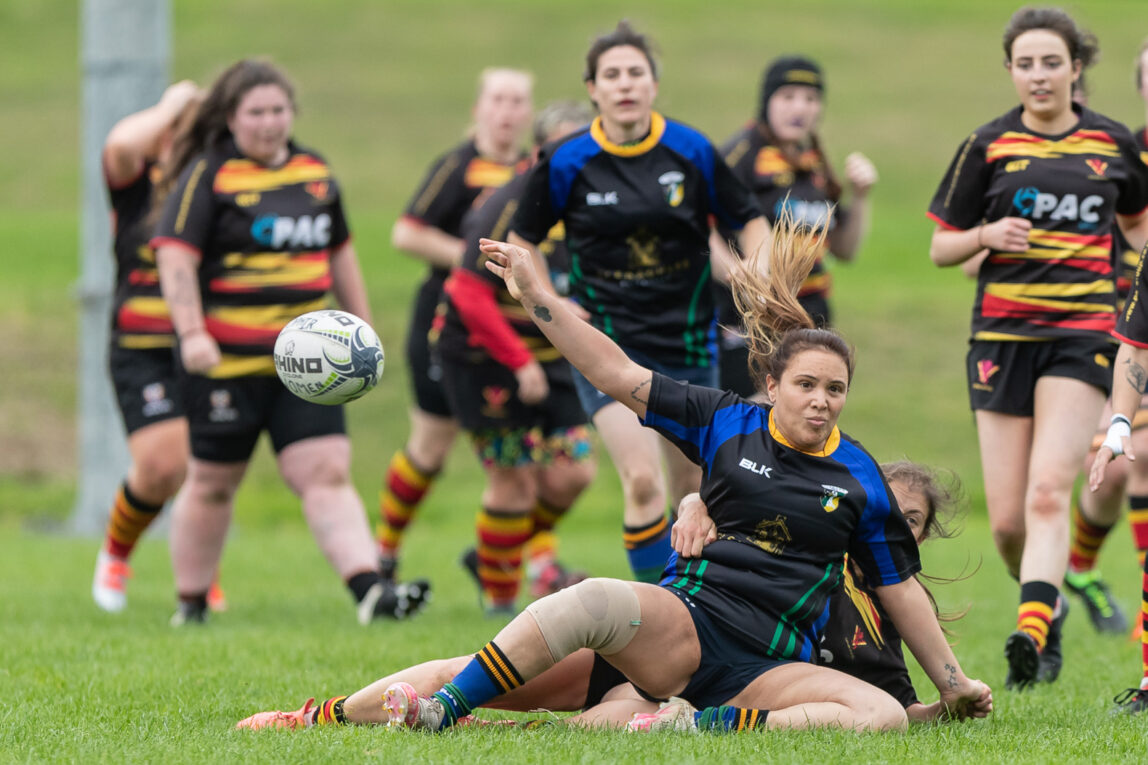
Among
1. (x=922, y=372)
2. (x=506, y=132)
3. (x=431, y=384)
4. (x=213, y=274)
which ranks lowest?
(x=922, y=372)

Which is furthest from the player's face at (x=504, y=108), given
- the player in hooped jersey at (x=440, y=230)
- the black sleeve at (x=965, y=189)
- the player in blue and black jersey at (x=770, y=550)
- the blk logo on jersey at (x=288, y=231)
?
the player in blue and black jersey at (x=770, y=550)

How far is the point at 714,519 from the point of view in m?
5.01

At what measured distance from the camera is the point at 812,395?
4836 mm

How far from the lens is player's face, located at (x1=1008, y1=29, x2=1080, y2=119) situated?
6379 mm

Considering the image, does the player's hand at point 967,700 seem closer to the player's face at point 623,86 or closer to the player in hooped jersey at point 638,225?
the player in hooped jersey at point 638,225

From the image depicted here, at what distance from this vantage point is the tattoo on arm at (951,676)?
4965 mm

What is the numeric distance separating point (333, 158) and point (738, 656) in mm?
30805

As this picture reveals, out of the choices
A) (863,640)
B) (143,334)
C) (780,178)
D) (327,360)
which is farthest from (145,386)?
(863,640)

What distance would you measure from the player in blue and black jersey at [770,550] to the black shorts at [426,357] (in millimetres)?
4518

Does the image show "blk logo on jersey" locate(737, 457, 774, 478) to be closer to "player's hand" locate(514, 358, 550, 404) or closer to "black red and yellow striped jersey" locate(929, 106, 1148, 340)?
"black red and yellow striped jersey" locate(929, 106, 1148, 340)

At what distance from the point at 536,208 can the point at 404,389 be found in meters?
12.0

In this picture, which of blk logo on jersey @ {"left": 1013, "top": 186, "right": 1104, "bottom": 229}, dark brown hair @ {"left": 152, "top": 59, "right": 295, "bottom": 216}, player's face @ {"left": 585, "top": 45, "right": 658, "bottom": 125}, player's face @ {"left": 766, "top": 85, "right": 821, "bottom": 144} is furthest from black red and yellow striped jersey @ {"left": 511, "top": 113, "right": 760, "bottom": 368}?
player's face @ {"left": 766, "top": 85, "right": 821, "bottom": 144}

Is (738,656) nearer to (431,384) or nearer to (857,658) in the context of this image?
(857,658)

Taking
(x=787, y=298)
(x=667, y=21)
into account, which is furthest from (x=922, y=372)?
(x=667, y=21)
